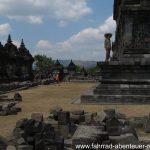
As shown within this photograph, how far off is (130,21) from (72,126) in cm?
1046

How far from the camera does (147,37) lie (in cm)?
1956

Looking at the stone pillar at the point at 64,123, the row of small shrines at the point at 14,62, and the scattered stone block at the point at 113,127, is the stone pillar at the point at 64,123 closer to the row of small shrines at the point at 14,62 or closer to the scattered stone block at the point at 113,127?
the scattered stone block at the point at 113,127

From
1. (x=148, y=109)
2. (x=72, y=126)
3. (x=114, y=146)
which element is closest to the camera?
(x=114, y=146)

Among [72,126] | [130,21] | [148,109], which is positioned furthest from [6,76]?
[72,126]

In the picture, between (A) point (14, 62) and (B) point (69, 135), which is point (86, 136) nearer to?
(B) point (69, 135)

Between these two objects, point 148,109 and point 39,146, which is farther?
point 148,109

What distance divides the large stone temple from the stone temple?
73.5ft

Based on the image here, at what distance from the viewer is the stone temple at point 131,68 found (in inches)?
709

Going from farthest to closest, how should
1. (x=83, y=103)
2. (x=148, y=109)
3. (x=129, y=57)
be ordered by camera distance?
(x=129, y=57) < (x=83, y=103) < (x=148, y=109)

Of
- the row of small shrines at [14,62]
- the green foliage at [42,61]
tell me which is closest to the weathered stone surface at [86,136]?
the row of small shrines at [14,62]

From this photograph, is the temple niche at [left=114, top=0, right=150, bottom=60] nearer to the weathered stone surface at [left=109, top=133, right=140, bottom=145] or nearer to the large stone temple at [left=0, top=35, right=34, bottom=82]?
the weathered stone surface at [left=109, top=133, right=140, bottom=145]

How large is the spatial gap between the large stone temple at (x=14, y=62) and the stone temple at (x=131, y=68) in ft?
73.5

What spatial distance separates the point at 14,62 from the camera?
49062 millimetres

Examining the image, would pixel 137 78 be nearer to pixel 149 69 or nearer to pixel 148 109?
pixel 149 69
